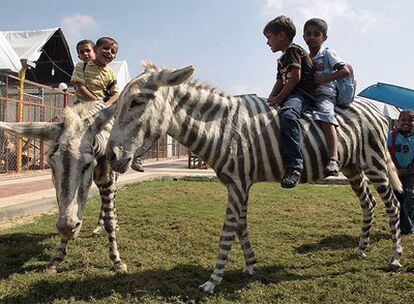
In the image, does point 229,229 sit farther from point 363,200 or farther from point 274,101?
point 363,200

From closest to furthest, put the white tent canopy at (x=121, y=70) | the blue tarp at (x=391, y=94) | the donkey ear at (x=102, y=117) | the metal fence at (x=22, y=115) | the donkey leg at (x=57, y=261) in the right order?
the donkey ear at (x=102, y=117) → the donkey leg at (x=57, y=261) → the blue tarp at (x=391, y=94) → the metal fence at (x=22, y=115) → the white tent canopy at (x=121, y=70)

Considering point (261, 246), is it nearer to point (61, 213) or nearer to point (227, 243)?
point (227, 243)

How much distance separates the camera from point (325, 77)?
175 inches

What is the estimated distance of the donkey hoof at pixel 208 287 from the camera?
3.85 metres

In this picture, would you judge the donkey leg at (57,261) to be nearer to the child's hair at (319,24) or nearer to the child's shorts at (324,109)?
the child's shorts at (324,109)

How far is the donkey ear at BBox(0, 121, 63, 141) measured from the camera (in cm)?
391

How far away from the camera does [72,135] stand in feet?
12.4

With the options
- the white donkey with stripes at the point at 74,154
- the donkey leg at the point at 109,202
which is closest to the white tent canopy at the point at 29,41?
the donkey leg at the point at 109,202

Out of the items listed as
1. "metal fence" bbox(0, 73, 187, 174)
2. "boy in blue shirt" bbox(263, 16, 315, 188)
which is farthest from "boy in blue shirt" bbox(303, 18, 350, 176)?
"metal fence" bbox(0, 73, 187, 174)

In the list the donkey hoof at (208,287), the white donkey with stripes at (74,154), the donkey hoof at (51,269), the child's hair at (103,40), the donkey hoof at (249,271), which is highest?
the child's hair at (103,40)

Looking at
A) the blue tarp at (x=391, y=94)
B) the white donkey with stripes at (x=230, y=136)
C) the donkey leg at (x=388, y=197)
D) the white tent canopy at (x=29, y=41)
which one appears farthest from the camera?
the white tent canopy at (x=29, y=41)

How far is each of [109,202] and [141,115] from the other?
1602 mm

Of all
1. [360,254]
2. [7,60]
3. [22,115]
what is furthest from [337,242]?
[7,60]

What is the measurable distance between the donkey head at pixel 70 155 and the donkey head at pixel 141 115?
0.33m
